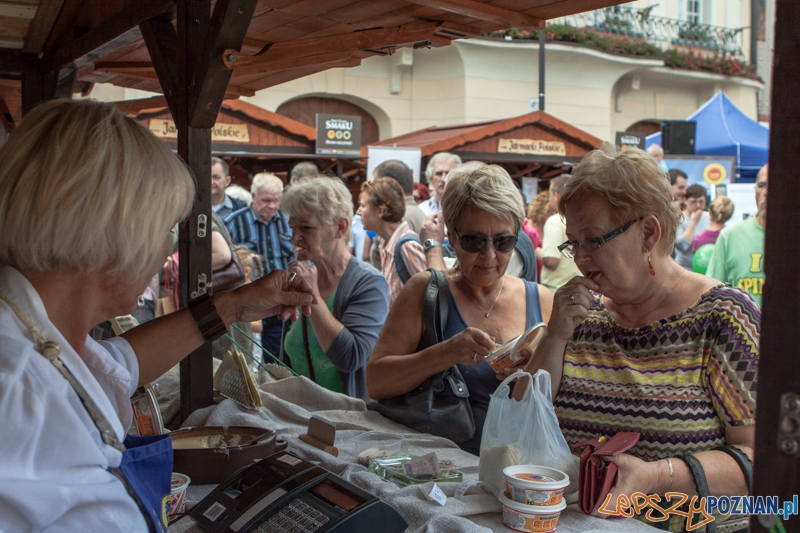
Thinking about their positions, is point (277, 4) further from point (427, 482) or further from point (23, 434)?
point (23, 434)

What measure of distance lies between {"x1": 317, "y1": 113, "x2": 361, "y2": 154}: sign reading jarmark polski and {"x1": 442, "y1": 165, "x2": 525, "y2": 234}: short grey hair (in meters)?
7.31

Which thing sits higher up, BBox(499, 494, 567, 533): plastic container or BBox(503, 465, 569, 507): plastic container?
BBox(503, 465, 569, 507): plastic container

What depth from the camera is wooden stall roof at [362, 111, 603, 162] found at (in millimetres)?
11188

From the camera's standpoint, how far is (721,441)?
180 centimetres

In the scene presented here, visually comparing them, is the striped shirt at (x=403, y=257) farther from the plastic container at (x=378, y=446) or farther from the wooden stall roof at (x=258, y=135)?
the wooden stall roof at (x=258, y=135)

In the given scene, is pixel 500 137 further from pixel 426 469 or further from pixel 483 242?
pixel 426 469

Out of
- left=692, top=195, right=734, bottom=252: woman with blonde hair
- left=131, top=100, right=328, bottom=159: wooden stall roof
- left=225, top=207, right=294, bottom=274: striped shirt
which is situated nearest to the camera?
left=225, top=207, right=294, bottom=274: striped shirt

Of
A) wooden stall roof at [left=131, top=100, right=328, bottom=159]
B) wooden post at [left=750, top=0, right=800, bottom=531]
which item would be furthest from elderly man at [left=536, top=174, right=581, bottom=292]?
wooden stall roof at [left=131, top=100, right=328, bottom=159]

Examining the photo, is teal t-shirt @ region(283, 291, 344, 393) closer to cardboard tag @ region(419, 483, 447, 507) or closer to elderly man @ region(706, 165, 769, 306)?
cardboard tag @ region(419, 483, 447, 507)

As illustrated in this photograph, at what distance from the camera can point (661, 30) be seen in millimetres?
21516

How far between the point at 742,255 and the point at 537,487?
3.80 metres

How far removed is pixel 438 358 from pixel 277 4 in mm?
1378

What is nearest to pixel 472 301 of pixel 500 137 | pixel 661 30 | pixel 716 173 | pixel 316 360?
pixel 316 360

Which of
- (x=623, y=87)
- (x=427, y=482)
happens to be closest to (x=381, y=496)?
(x=427, y=482)
